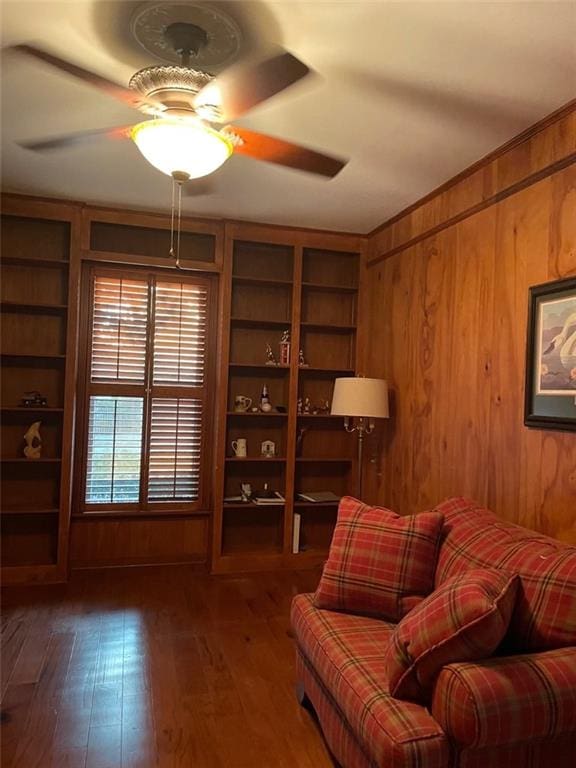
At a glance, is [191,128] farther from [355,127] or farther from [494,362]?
[494,362]

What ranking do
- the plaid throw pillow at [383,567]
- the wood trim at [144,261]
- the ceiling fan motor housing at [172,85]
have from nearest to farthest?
the ceiling fan motor housing at [172,85] < the plaid throw pillow at [383,567] < the wood trim at [144,261]

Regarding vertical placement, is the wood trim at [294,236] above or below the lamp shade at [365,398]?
above

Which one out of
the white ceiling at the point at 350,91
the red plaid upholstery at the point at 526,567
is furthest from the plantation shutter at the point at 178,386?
the red plaid upholstery at the point at 526,567

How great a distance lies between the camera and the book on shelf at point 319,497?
4372mm

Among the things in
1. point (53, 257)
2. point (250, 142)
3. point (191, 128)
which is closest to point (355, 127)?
point (250, 142)

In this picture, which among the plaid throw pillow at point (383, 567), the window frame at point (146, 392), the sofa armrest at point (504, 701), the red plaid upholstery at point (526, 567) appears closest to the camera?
the sofa armrest at point (504, 701)

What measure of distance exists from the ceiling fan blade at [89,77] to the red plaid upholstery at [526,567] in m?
2.13

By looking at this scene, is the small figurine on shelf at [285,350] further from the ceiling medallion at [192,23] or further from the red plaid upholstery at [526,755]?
the red plaid upholstery at [526,755]

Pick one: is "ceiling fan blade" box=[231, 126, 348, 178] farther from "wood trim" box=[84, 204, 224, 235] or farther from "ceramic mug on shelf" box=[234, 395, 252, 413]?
"ceramic mug on shelf" box=[234, 395, 252, 413]

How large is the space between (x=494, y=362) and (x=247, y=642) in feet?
6.72

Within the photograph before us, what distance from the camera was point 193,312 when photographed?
436 cm

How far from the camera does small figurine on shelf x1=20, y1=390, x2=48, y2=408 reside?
12.8 ft

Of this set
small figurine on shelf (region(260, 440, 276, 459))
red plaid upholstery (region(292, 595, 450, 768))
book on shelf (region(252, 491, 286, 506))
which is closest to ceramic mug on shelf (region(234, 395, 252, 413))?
small figurine on shelf (region(260, 440, 276, 459))

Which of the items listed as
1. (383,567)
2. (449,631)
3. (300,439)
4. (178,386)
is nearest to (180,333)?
(178,386)
